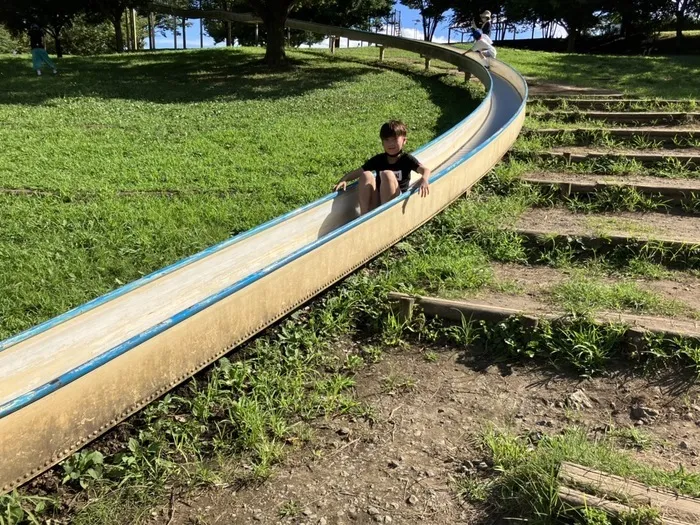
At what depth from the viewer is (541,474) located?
7.97ft

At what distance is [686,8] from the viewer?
32.4m

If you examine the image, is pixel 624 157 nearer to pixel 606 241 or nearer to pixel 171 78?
pixel 606 241

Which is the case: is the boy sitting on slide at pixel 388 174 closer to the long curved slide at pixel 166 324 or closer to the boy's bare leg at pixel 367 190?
the boy's bare leg at pixel 367 190

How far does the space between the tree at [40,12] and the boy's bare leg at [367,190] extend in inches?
856

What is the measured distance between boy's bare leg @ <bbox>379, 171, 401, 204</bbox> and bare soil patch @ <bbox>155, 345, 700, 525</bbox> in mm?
1684

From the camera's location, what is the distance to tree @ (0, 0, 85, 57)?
22531mm

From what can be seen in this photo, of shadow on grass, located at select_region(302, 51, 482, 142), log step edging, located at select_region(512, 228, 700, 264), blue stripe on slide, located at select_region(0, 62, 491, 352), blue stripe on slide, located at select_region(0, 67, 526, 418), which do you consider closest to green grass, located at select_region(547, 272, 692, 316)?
log step edging, located at select_region(512, 228, 700, 264)

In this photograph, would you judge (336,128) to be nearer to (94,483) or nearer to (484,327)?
(484,327)

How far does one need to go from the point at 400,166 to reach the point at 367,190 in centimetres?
39

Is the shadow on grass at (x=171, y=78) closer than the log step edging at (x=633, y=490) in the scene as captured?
No

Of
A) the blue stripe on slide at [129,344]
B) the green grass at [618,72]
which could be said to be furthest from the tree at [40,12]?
the blue stripe on slide at [129,344]

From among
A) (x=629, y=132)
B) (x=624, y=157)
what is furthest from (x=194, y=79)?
(x=624, y=157)

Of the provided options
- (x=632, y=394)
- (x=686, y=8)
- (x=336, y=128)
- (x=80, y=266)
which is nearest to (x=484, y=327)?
(x=632, y=394)

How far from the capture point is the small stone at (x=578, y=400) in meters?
3.06
